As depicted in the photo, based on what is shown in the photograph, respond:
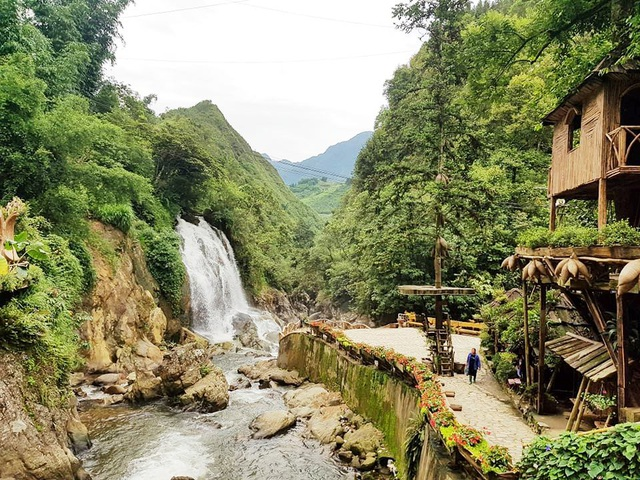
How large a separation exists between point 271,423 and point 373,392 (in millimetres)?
3477

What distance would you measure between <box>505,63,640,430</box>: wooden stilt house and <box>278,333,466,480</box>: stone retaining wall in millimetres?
2794

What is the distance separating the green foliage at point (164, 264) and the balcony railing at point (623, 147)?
23.5 meters

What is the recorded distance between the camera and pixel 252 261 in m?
37.1

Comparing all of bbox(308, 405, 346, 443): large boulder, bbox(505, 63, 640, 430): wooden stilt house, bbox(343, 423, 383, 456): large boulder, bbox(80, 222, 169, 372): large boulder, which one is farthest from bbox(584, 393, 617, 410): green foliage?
bbox(80, 222, 169, 372): large boulder

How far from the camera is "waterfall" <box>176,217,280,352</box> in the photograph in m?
28.0

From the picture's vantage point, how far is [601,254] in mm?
7430

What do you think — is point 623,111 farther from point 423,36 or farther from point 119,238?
point 119,238

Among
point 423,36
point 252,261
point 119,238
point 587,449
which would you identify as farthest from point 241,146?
point 587,449

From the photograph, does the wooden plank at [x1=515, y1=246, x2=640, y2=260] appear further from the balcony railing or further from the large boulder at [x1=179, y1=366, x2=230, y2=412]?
the large boulder at [x1=179, y1=366, x2=230, y2=412]

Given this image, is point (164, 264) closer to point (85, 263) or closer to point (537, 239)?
point (85, 263)

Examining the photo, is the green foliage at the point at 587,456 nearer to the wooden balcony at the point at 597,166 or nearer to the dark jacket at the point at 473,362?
the wooden balcony at the point at 597,166

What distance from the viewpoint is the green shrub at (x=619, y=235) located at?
7193 millimetres

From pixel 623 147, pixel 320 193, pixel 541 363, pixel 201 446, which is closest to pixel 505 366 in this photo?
pixel 541 363

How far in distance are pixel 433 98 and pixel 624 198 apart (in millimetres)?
8337
